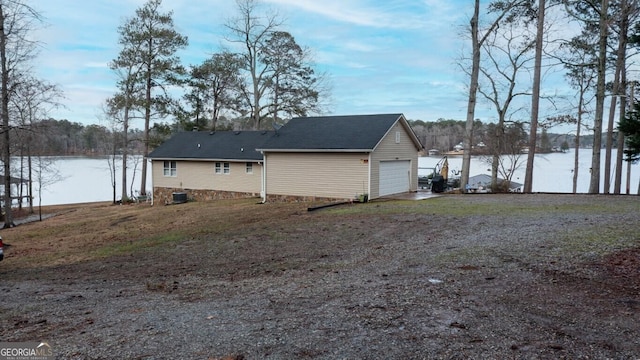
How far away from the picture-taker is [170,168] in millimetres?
27781

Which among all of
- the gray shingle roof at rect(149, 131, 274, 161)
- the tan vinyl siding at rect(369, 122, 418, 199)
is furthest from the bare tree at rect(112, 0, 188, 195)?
the tan vinyl siding at rect(369, 122, 418, 199)

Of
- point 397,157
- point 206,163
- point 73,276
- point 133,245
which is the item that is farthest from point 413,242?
point 206,163

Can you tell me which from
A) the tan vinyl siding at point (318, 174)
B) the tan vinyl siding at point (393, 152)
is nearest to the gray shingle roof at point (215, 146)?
the tan vinyl siding at point (318, 174)

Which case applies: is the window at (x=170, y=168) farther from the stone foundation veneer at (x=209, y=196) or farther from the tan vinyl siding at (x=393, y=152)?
the tan vinyl siding at (x=393, y=152)

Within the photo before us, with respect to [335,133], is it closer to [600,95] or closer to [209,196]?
[209,196]

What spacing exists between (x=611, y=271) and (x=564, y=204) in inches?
377

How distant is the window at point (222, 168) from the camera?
1005 inches

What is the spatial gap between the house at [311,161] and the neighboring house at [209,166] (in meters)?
0.06

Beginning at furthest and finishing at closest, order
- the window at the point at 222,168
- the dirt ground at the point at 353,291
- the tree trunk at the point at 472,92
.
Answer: the window at the point at 222,168, the tree trunk at the point at 472,92, the dirt ground at the point at 353,291

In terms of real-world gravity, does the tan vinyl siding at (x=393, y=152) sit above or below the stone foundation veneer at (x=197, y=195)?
above

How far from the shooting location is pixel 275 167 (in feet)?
70.3

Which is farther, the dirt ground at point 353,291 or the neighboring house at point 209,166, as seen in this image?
the neighboring house at point 209,166

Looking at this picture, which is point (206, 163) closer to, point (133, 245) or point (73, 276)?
point (133, 245)

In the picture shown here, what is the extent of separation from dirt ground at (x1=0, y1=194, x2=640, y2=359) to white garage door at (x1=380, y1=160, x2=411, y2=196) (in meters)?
7.20
